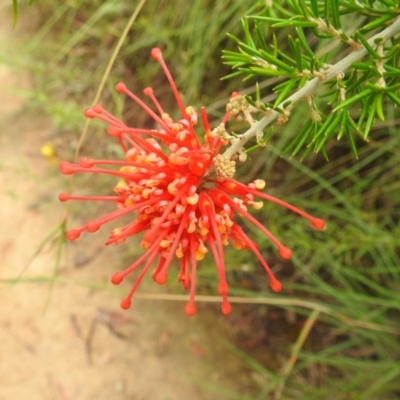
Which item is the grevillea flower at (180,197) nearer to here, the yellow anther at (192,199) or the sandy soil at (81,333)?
the yellow anther at (192,199)

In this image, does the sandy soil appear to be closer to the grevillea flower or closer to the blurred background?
the blurred background

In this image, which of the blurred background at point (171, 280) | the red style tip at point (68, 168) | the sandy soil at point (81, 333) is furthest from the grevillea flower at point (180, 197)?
the sandy soil at point (81, 333)

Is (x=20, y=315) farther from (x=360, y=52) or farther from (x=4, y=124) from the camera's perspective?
(x=360, y=52)

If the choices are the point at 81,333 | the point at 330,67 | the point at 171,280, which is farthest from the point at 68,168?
the point at 81,333

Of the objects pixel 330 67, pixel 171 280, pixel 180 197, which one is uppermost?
pixel 330 67

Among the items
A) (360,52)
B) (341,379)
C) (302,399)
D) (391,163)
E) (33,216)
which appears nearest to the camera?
(360,52)

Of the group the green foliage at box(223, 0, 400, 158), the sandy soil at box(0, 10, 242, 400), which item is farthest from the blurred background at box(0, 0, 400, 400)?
the green foliage at box(223, 0, 400, 158)

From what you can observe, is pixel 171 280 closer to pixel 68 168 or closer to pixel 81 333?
pixel 81 333

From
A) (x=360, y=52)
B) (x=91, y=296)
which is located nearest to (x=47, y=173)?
(x=91, y=296)
